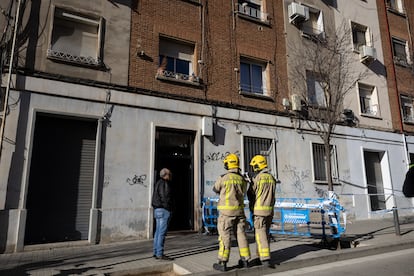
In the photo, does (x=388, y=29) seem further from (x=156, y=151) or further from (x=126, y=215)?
(x=126, y=215)

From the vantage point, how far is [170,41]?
34.3 feet

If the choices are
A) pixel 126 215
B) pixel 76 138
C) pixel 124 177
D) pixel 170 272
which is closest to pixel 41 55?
pixel 76 138

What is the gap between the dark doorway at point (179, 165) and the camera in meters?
9.70

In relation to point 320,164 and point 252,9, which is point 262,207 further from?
point 252,9

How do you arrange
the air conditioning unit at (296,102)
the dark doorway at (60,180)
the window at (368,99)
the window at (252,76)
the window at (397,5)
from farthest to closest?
1. the window at (397,5)
2. the window at (368,99)
3. the air conditioning unit at (296,102)
4. the window at (252,76)
5. the dark doorway at (60,180)

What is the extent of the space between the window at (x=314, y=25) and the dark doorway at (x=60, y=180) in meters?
10.1

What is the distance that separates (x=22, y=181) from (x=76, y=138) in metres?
1.71

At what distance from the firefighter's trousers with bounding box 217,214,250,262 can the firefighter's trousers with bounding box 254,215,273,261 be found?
294 millimetres

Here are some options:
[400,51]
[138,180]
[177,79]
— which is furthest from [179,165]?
[400,51]

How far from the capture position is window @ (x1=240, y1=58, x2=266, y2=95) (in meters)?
11.7

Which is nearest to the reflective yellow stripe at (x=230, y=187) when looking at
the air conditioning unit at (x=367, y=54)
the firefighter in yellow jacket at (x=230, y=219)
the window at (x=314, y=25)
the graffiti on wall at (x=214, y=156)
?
the firefighter in yellow jacket at (x=230, y=219)

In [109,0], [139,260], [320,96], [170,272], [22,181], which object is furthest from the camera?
[320,96]

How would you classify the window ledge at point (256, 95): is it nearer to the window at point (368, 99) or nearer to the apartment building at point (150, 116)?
the apartment building at point (150, 116)

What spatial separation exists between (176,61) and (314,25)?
726 cm
